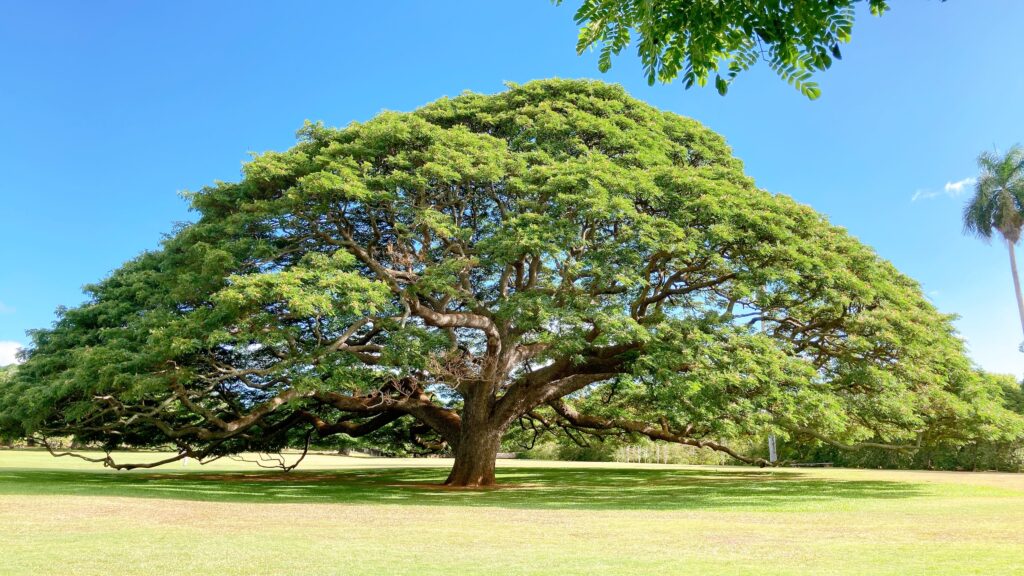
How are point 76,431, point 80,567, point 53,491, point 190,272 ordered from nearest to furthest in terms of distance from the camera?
point 80,567 → point 53,491 → point 190,272 → point 76,431

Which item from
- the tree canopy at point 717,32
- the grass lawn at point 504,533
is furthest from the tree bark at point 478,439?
the tree canopy at point 717,32

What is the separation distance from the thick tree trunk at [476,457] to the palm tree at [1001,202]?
2920cm

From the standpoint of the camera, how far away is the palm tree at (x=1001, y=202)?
3328cm

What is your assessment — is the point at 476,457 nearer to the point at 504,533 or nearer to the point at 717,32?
the point at 504,533

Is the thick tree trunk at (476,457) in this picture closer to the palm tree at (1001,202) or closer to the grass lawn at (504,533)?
the grass lawn at (504,533)

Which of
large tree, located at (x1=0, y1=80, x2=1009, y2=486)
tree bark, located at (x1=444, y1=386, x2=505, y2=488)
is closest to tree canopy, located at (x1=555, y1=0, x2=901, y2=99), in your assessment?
large tree, located at (x1=0, y1=80, x2=1009, y2=486)

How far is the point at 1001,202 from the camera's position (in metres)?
33.7

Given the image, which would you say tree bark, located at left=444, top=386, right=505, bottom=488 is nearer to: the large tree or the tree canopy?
the large tree

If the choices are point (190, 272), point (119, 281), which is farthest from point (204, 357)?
point (119, 281)

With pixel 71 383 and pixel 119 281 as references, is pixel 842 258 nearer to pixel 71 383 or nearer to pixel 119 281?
pixel 71 383

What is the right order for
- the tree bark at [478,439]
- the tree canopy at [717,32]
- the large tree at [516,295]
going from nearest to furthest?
the tree canopy at [717,32], the large tree at [516,295], the tree bark at [478,439]

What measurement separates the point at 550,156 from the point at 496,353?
5.16 metres

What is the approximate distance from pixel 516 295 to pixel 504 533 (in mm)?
6420

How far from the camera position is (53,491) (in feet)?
47.2
